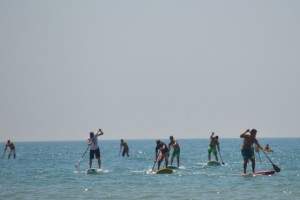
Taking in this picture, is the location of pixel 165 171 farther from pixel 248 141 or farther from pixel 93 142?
pixel 248 141

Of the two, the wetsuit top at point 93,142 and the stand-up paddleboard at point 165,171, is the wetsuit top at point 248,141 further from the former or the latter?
the wetsuit top at point 93,142

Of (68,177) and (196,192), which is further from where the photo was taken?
(68,177)

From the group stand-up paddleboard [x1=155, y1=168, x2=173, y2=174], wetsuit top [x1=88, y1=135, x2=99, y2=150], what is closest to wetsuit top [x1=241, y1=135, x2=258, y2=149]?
stand-up paddleboard [x1=155, y1=168, x2=173, y2=174]

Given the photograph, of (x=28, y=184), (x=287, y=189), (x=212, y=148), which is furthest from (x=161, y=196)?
(x=212, y=148)

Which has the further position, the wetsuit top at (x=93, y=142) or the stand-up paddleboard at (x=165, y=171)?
the wetsuit top at (x=93, y=142)

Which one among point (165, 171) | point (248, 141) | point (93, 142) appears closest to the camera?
point (248, 141)

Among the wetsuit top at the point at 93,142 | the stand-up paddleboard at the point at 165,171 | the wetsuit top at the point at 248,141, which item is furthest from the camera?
the wetsuit top at the point at 93,142

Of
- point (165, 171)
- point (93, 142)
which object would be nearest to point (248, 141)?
point (165, 171)

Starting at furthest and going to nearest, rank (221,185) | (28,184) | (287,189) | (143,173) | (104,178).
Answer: (143,173) < (104,178) < (28,184) < (221,185) < (287,189)

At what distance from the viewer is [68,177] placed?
28.6 metres

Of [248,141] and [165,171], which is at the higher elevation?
[248,141]

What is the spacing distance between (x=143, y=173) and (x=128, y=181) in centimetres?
421

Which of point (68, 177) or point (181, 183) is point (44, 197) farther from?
point (68, 177)

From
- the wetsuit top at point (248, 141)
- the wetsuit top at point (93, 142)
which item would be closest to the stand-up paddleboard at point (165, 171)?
the wetsuit top at point (93, 142)
